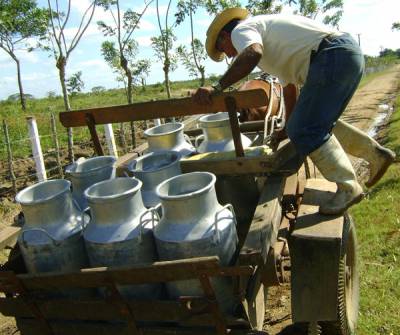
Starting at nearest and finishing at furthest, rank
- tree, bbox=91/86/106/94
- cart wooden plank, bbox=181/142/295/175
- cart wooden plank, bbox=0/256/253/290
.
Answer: cart wooden plank, bbox=0/256/253/290, cart wooden plank, bbox=181/142/295/175, tree, bbox=91/86/106/94

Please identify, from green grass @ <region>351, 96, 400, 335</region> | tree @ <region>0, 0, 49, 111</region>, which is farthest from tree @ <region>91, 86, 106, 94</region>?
green grass @ <region>351, 96, 400, 335</region>

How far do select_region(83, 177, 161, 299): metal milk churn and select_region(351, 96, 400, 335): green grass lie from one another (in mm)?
1824

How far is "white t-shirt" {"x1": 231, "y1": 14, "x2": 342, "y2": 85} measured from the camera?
2943 mm

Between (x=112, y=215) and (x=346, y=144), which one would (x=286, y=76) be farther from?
(x=112, y=215)

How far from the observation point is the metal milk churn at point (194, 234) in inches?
81.8

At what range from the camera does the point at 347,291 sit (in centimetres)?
321

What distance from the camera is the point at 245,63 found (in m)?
2.75

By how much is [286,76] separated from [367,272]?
1965 mm

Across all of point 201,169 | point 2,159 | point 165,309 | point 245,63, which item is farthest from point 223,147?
point 2,159

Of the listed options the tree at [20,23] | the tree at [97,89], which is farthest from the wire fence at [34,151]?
the tree at [97,89]

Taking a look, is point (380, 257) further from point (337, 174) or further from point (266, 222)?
point (266, 222)

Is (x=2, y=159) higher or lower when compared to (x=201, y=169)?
lower

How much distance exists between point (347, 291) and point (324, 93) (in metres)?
1.38

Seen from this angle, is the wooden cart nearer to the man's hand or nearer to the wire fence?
the man's hand
